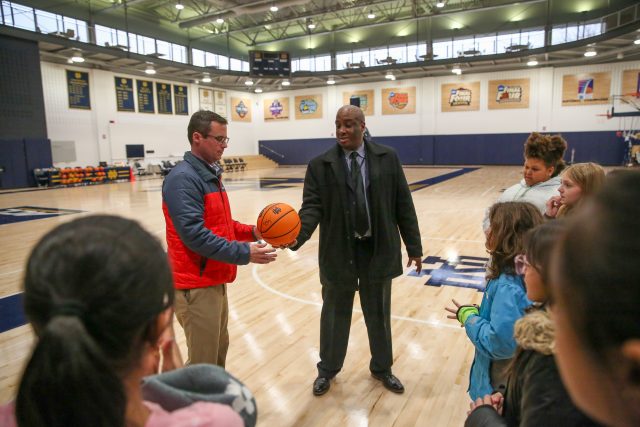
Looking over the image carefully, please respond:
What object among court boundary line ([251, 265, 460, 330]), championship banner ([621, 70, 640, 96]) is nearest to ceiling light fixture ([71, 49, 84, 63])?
court boundary line ([251, 265, 460, 330])

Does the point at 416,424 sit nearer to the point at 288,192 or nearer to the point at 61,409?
the point at 61,409

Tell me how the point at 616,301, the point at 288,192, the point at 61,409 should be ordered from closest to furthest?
the point at 616,301
the point at 61,409
the point at 288,192

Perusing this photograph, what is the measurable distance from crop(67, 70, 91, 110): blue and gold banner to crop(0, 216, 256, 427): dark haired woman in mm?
22927

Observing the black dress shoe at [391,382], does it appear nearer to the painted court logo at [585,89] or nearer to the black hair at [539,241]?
the black hair at [539,241]

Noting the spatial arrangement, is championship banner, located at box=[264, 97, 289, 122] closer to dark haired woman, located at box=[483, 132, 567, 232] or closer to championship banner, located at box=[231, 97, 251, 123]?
championship banner, located at box=[231, 97, 251, 123]

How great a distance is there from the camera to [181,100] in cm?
2588

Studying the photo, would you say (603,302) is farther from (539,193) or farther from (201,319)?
(539,193)

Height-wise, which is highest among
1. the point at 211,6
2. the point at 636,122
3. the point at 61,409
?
the point at 211,6

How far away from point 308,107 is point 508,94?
40.3ft

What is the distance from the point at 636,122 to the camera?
21484mm

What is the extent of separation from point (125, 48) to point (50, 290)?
22027mm

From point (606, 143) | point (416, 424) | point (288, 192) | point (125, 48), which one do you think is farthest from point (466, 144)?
point (416, 424)

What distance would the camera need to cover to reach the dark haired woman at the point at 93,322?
2.31ft

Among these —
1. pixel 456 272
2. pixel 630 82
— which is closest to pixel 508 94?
pixel 630 82
